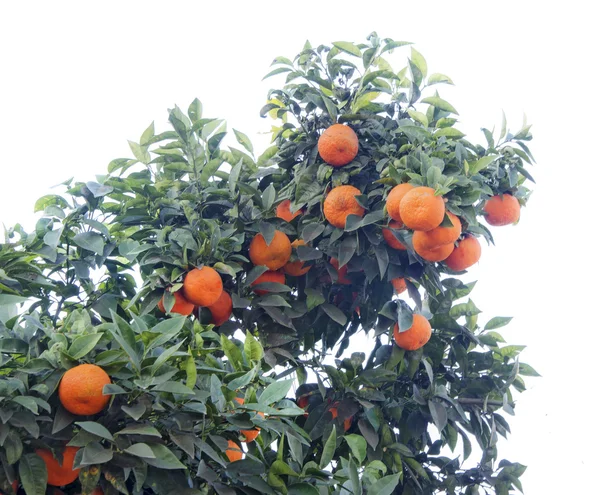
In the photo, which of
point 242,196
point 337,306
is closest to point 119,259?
point 242,196

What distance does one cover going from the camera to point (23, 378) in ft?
6.83

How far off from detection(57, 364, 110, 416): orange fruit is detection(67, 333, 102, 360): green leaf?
0.13 feet

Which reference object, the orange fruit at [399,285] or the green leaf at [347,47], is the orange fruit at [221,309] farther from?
the green leaf at [347,47]

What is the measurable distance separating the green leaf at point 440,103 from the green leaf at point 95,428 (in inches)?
71.3

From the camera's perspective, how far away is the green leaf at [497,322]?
3.40 m

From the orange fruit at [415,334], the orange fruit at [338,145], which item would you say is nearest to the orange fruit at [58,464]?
the orange fruit at [415,334]

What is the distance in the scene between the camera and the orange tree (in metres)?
2.58

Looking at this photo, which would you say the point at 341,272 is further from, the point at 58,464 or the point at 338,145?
the point at 58,464

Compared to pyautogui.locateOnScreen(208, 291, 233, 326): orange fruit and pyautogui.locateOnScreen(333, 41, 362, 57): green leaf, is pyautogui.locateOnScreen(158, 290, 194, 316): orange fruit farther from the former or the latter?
pyautogui.locateOnScreen(333, 41, 362, 57): green leaf

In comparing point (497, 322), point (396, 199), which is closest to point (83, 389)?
point (396, 199)

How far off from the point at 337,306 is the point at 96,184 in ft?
3.49

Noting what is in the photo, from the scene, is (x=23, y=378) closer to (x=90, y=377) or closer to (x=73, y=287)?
(x=90, y=377)

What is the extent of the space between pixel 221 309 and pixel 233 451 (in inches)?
30.6

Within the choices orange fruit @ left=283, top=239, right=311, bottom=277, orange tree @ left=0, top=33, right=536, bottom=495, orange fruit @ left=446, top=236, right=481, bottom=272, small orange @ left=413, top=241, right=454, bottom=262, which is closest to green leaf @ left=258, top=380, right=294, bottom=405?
orange tree @ left=0, top=33, right=536, bottom=495
